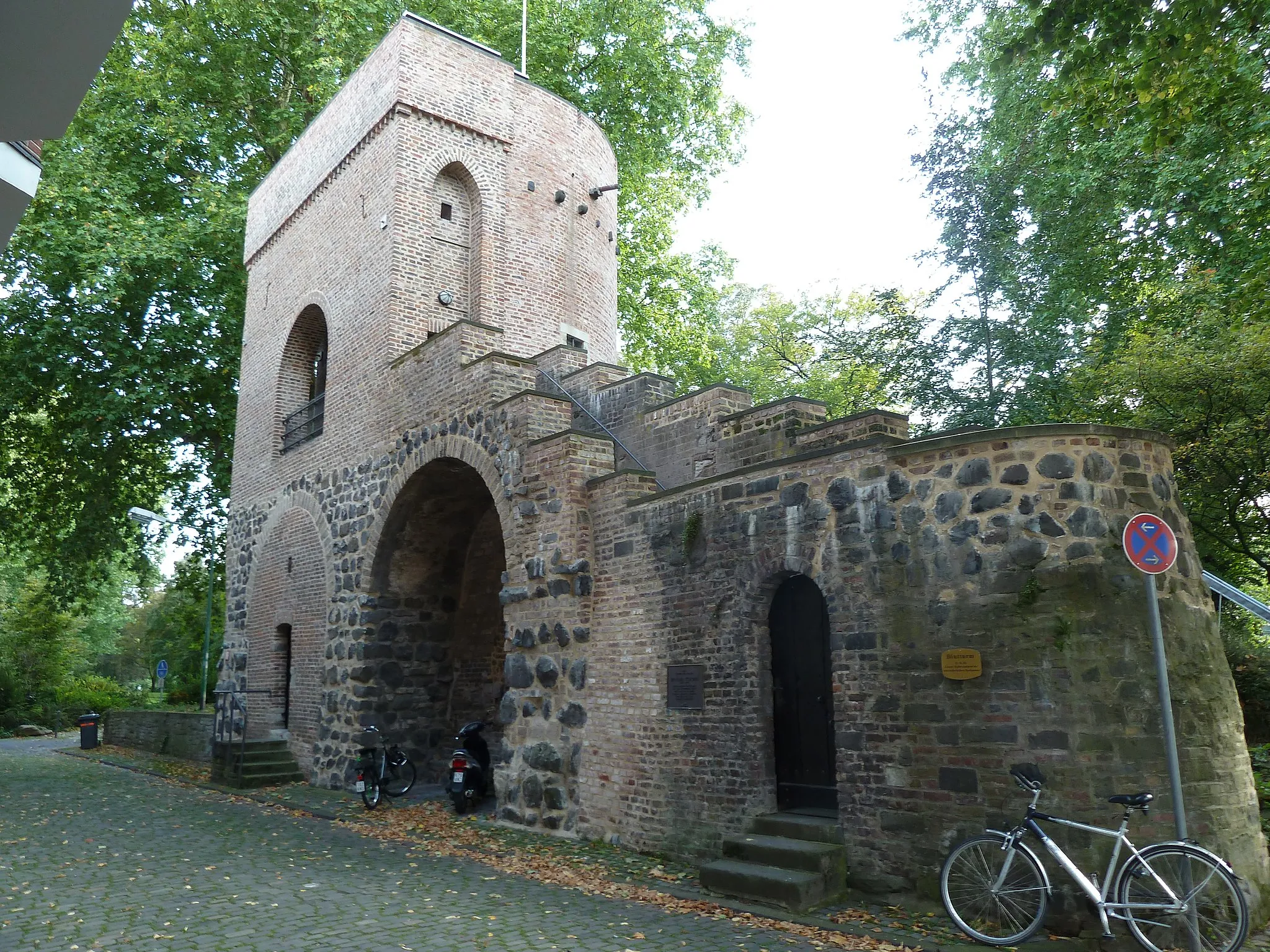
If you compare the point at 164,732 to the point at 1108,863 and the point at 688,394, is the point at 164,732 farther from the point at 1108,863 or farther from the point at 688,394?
the point at 1108,863

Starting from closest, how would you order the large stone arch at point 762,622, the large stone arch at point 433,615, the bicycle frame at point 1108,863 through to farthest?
the bicycle frame at point 1108,863 → the large stone arch at point 762,622 → the large stone arch at point 433,615

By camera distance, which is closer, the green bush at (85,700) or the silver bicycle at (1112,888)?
the silver bicycle at (1112,888)

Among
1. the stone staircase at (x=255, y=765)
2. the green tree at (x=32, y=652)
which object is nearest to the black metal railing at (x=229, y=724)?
the stone staircase at (x=255, y=765)

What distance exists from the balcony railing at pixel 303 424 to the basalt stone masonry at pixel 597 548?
0.15 m

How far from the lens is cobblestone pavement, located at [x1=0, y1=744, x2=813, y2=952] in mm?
6008

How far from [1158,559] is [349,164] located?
14102 millimetres

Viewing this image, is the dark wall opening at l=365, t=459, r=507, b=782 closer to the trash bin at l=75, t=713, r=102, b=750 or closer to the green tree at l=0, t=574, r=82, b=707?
the trash bin at l=75, t=713, r=102, b=750

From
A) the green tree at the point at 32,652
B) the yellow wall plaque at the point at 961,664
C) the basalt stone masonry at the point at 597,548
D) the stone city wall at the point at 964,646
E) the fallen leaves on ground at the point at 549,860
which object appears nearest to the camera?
the stone city wall at the point at 964,646

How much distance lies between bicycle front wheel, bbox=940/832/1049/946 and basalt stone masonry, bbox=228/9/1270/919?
352 millimetres

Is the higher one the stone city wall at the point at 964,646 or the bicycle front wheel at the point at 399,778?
the stone city wall at the point at 964,646

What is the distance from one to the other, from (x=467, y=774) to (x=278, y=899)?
4154 millimetres

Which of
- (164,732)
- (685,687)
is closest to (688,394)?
(685,687)

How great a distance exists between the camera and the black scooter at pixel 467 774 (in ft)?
36.5

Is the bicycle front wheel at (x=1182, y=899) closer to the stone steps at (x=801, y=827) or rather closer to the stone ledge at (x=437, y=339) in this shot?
the stone steps at (x=801, y=827)
